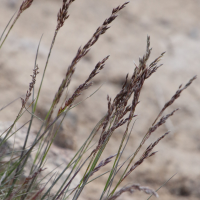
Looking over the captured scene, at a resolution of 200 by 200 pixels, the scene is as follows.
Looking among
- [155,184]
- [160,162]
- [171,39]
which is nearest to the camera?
[155,184]

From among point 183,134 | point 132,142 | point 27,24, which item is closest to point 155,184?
point 132,142

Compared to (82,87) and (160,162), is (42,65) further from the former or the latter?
(82,87)

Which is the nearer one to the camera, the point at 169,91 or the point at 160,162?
the point at 160,162

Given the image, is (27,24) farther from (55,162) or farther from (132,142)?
(55,162)

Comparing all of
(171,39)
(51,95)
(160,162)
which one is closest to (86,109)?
(51,95)

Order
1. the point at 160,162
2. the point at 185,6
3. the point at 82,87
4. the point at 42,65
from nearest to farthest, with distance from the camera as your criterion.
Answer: the point at 82,87
the point at 160,162
the point at 42,65
the point at 185,6

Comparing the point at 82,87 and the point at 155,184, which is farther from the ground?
the point at 155,184

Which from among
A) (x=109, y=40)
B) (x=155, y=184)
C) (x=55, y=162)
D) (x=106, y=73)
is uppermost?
(x=109, y=40)

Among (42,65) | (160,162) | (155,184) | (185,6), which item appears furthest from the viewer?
(185,6)

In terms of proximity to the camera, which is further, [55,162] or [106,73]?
[106,73]
